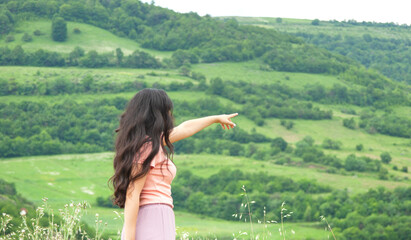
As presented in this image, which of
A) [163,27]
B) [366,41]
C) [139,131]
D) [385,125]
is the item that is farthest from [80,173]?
[366,41]

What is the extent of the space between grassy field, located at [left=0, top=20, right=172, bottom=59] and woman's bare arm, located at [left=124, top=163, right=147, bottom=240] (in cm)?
11669

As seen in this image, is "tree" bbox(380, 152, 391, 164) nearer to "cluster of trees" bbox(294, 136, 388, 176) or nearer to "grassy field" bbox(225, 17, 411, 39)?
"cluster of trees" bbox(294, 136, 388, 176)

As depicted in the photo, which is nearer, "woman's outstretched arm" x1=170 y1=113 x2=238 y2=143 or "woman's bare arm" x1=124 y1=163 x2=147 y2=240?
"woman's bare arm" x1=124 y1=163 x2=147 y2=240

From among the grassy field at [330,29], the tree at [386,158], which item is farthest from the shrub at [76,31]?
the tree at [386,158]

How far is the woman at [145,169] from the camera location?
11.8ft

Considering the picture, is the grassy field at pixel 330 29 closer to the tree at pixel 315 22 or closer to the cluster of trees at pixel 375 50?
the tree at pixel 315 22

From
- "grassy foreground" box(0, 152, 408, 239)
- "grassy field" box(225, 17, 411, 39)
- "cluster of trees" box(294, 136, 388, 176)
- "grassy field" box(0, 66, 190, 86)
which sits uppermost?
"grassy field" box(225, 17, 411, 39)

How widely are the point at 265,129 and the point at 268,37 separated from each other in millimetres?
47985

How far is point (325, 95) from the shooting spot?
118750mm

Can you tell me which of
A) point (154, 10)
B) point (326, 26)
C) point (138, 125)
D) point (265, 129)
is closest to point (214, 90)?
point (265, 129)

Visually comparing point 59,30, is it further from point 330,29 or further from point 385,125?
point 330,29

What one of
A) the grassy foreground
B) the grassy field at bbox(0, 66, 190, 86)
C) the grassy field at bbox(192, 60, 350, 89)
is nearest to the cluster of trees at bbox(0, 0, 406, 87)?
the grassy field at bbox(192, 60, 350, 89)

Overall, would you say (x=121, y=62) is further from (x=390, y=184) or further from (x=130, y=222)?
(x=130, y=222)

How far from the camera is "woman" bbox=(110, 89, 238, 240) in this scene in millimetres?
3596
